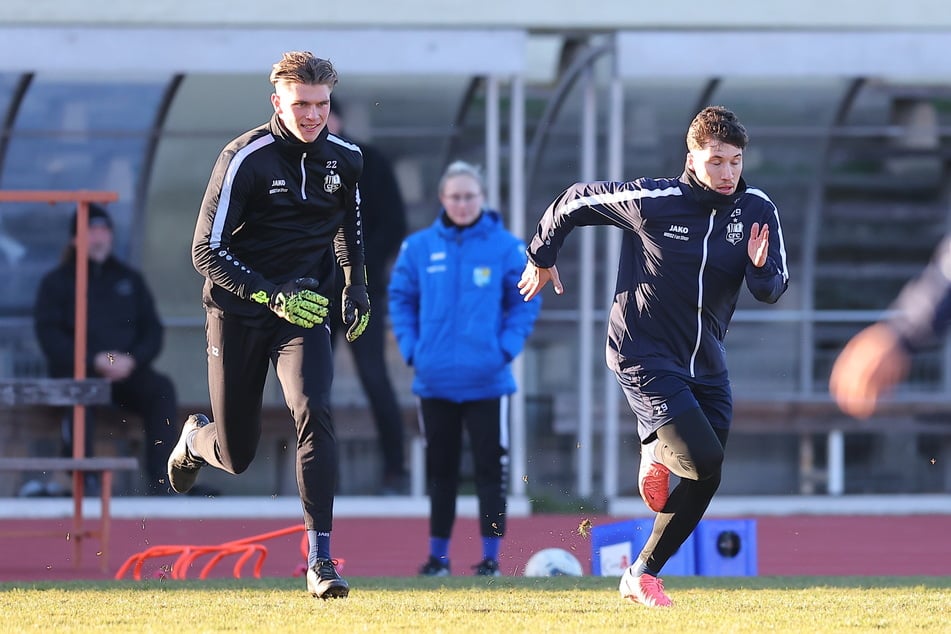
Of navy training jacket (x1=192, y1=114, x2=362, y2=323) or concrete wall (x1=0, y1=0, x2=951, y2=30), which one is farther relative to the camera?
concrete wall (x1=0, y1=0, x2=951, y2=30)

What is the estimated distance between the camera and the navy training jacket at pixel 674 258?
20.5 feet

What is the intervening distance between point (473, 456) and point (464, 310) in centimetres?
77

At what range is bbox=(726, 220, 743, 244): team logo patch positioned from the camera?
624 cm

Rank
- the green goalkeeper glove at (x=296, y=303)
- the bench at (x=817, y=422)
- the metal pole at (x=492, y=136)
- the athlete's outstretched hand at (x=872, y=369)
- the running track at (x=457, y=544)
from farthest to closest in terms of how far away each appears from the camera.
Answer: the bench at (x=817, y=422) → the metal pole at (x=492, y=136) → the running track at (x=457, y=544) → the green goalkeeper glove at (x=296, y=303) → the athlete's outstretched hand at (x=872, y=369)

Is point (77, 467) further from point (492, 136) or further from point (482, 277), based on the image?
point (492, 136)

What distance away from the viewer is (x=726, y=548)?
321 inches

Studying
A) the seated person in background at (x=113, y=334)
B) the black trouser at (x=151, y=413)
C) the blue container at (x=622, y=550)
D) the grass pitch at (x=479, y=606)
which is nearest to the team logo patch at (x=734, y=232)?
the grass pitch at (x=479, y=606)

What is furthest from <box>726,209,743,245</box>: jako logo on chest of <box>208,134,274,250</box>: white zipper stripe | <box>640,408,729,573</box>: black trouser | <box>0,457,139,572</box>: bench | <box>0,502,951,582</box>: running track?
<box>0,457,139,572</box>: bench

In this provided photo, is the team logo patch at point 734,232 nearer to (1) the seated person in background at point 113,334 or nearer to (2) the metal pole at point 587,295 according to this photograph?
(2) the metal pole at point 587,295

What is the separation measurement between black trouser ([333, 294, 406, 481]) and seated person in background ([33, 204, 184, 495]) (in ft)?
4.55

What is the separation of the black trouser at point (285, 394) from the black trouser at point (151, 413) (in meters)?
4.83

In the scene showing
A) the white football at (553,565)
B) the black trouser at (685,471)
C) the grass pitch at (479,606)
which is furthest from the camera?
the white football at (553,565)

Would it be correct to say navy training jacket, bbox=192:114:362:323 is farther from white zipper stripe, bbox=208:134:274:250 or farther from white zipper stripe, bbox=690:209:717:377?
white zipper stripe, bbox=690:209:717:377

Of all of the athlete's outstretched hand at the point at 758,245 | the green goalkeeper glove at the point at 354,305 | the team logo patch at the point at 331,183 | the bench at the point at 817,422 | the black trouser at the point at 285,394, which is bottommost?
the bench at the point at 817,422
